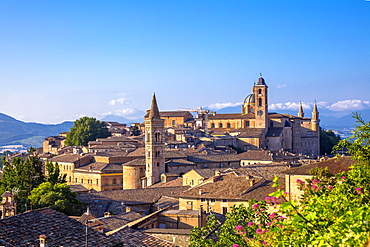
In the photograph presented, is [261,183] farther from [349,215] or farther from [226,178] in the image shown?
[349,215]

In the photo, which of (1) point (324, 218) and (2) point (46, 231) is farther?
(2) point (46, 231)

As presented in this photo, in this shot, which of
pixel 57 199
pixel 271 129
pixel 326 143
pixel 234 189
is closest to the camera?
pixel 234 189

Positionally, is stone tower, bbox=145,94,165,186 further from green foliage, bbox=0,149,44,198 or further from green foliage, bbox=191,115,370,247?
green foliage, bbox=191,115,370,247

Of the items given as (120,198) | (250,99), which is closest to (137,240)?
(120,198)

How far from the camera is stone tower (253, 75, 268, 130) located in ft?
300

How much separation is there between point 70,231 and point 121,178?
47.9 meters

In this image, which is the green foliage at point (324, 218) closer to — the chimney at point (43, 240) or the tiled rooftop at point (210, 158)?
the chimney at point (43, 240)

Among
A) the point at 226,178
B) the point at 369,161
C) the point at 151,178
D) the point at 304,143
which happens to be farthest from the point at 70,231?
the point at 304,143

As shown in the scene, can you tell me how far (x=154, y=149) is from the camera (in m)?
53.7

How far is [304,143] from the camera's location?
9300 cm

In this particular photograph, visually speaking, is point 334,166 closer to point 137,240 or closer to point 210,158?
point 137,240

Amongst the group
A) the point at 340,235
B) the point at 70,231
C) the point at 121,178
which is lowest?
the point at 121,178

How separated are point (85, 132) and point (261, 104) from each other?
33.5 m

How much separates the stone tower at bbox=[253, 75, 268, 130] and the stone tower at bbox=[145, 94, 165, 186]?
130 ft
